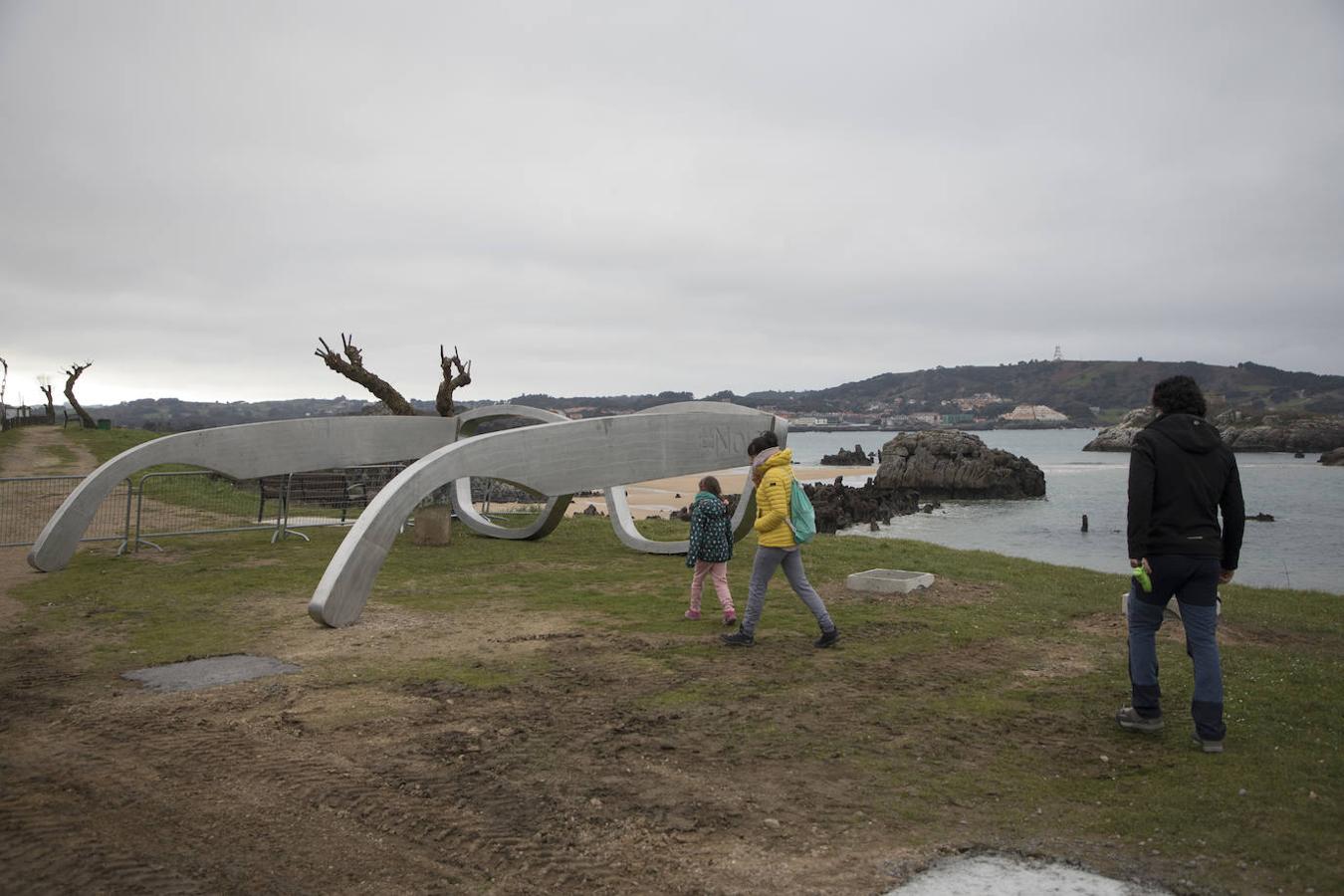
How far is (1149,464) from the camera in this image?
5.15m

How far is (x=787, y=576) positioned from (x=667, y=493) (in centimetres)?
4416

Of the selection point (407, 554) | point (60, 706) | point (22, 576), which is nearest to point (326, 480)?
point (407, 554)

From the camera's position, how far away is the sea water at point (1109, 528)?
2581 cm

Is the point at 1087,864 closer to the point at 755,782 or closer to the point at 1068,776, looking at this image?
the point at 1068,776

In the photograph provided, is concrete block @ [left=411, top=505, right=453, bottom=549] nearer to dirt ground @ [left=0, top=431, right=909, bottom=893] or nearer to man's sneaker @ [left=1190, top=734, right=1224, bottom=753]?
dirt ground @ [left=0, top=431, right=909, bottom=893]

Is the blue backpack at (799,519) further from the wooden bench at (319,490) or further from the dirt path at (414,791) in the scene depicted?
the wooden bench at (319,490)

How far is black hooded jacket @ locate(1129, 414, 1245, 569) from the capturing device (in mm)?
5020

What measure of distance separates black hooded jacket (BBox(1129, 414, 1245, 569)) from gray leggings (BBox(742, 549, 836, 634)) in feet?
8.89

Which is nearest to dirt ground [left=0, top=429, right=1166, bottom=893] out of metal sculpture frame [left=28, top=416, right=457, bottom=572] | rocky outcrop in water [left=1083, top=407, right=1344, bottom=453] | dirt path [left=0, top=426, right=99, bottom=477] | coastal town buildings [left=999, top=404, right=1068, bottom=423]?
metal sculpture frame [left=28, top=416, right=457, bottom=572]

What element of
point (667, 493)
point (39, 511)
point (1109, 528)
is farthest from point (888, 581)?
point (667, 493)

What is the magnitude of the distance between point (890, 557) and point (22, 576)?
11.3 m

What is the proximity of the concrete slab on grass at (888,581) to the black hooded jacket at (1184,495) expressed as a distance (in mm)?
4947

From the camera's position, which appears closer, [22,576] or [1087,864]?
[1087,864]

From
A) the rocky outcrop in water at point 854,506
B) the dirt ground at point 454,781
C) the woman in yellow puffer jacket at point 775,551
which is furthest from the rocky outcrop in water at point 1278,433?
the dirt ground at point 454,781
